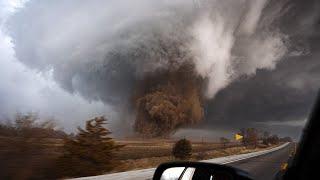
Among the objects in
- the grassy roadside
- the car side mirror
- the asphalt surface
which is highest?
the grassy roadside

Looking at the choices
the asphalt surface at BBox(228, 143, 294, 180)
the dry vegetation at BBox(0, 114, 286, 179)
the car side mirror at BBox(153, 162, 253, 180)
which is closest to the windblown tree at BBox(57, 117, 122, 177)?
the dry vegetation at BBox(0, 114, 286, 179)

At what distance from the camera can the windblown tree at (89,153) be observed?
27812 millimetres

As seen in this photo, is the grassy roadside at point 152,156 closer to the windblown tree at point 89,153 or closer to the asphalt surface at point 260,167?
the windblown tree at point 89,153

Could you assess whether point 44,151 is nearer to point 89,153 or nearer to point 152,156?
point 89,153

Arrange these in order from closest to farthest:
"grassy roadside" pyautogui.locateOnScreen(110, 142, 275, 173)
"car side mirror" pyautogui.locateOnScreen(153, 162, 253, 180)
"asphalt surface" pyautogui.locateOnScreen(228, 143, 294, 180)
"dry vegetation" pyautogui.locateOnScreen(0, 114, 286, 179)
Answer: "car side mirror" pyautogui.locateOnScreen(153, 162, 253, 180) → "asphalt surface" pyautogui.locateOnScreen(228, 143, 294, 180) → "dry vegetation" pyautogui.locateOnScreen(0, 114, 286, 179) → "grassy roadside" pyautogui.locateOnScreen(110, 142, 275, 173)

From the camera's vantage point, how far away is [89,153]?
28.6 m

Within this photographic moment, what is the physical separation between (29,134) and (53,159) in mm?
3696

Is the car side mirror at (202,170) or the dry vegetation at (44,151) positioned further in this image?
the dry vegetation at (44,151)

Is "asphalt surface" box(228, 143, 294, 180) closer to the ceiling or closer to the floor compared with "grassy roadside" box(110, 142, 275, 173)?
closer to the floor

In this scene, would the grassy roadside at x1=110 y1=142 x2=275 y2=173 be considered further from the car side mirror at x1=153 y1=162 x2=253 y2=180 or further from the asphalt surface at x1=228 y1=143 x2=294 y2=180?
the car side mirror at x1=153 y1=162 x2=253 y2=180

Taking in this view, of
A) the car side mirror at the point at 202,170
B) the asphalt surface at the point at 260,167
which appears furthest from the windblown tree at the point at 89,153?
the car side mirror at the point at 202,170

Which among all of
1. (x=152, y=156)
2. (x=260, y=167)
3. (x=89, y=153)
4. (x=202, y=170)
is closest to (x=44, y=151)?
(x=89, y=153)

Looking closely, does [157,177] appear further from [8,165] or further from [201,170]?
[8,165]

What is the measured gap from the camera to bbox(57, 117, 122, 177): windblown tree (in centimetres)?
2781
